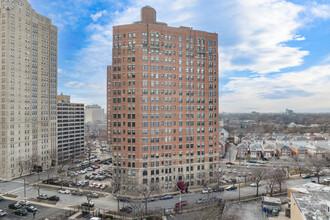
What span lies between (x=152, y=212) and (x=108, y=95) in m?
96.3

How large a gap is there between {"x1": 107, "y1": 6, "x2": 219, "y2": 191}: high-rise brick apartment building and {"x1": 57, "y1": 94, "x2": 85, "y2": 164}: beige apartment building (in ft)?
183

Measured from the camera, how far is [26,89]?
306ft

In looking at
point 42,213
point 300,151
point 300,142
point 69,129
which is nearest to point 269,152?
point 300,151

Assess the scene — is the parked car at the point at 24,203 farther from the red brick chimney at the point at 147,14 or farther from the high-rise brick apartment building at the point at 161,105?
the red brick chimney at the point at 147,14

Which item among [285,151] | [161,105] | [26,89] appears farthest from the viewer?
[285,151]

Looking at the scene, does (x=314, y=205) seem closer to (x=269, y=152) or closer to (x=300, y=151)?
(x=269, y=152)

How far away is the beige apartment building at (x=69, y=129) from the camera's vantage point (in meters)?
112

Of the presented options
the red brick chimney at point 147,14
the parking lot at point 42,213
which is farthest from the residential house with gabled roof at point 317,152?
the parking lot at point 42,213

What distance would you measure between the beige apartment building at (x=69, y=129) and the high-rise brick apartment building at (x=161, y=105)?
55859 mm

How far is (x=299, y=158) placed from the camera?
112 m

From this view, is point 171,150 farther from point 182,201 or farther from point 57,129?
Result: point 57,129

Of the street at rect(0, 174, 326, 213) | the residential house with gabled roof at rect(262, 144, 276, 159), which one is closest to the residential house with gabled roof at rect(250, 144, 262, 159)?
the residential house with gabled roof at rect(262, 144, 276, 159)

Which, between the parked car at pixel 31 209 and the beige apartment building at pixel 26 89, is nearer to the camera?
the parked car at pixel 31 209

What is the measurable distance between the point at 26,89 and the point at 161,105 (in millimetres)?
64170
